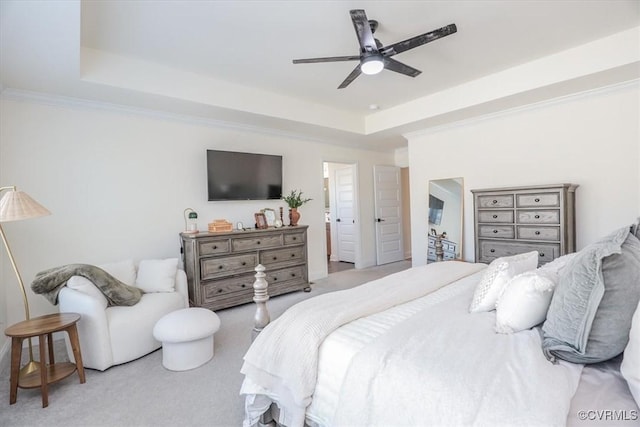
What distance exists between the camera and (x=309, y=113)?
4488 millimetres

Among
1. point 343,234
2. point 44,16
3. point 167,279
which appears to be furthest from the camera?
point 343,234

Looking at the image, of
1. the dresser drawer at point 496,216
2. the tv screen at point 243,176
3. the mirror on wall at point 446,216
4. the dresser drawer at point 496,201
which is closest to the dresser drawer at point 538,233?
the dresser drawer at point 496,216

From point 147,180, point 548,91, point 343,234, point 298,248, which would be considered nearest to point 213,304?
point 298,248

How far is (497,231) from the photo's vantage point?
383 centimetres

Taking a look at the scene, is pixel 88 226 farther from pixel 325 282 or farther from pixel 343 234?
pixel 343 234

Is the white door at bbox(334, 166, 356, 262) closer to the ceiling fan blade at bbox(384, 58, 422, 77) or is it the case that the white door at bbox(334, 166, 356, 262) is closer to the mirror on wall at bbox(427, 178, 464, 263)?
the mirror on wall at bbox(427, 178, 464, 263)

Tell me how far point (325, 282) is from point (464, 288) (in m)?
3.21

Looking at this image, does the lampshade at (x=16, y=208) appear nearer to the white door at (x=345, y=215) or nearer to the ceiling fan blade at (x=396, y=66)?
the ceiling fan blade at (x=396, y=66)

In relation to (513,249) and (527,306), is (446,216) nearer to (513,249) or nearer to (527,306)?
(513,249)

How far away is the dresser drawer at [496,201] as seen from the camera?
12.2 feet

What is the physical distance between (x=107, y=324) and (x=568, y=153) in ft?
16.4

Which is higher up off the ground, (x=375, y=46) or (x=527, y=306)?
(x=375, y=46)

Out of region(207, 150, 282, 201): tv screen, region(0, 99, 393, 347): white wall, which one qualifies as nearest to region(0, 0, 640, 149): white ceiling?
region(0, 99, 393, 347): white wall

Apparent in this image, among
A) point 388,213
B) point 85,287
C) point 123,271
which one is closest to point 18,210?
point 85,287
